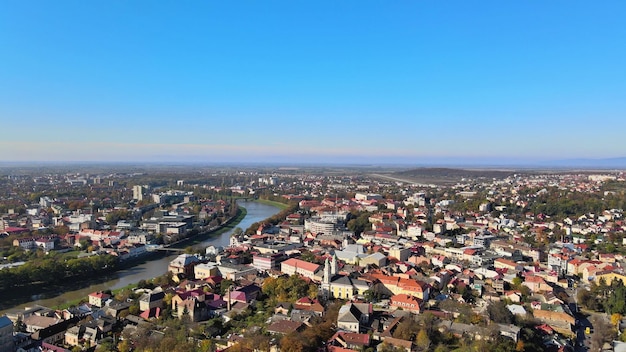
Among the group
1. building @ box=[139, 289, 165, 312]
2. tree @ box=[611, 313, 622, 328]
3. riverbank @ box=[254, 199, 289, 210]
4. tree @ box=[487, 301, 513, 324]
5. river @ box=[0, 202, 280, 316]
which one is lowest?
riverbank @ box=[254, 199, 289, 210]

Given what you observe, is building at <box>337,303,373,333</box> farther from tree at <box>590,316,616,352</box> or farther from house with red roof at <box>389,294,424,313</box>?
tree at <box>590,316,616,352</box>

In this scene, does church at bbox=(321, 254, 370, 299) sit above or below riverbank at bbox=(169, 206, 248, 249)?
above

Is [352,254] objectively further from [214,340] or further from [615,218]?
[615,218]

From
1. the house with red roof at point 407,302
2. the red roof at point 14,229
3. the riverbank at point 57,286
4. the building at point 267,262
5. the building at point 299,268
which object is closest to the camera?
the house with red roof at point 407,302

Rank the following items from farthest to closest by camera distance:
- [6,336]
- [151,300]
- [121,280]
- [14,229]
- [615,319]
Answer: [14,229] < [121,280] < [151,300] < [615,319] < [6,336]

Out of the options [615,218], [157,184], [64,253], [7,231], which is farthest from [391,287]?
[157,184]

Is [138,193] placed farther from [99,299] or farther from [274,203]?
[99,299]

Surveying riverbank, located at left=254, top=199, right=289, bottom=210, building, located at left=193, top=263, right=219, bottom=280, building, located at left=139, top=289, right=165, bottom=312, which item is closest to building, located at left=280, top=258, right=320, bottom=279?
building, located at left=193, top=263, right=219, bottom=280

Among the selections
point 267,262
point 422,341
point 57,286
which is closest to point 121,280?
point 57,286

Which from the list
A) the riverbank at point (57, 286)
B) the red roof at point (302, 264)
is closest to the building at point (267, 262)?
the red roof at point (302, 264)

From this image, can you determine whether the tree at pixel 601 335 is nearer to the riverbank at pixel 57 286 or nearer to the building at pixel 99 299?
the building at pixel 99 299

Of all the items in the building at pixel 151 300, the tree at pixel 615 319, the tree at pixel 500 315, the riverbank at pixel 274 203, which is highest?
the tree at pixel 500 315

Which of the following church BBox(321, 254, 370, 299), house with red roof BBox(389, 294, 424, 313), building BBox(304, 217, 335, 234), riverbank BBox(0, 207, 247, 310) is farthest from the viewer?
building BBox(304, 217, 335, 234)
